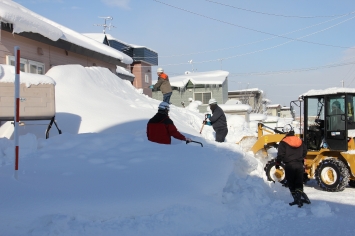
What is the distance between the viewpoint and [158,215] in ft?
16.7

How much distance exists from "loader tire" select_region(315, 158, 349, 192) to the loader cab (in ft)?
2.06

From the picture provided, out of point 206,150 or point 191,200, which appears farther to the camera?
point 206,150

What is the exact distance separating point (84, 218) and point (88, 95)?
9.34 m

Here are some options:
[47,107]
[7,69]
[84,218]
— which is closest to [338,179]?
[84,218]

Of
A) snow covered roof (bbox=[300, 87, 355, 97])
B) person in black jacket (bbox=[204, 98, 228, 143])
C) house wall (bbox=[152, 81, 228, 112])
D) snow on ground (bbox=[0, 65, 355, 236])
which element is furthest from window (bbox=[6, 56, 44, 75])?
house wall (bbox=[152, 81, 228, 112])

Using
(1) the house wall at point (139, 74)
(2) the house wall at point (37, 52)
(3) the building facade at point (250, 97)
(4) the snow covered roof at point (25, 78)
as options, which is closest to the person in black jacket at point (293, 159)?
(4) the snow covered roof at point (25, 78)

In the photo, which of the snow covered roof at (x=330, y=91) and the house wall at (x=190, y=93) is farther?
the house wall at (x=190, y=93)

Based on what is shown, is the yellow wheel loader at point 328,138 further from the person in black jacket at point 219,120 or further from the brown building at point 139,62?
the brown building at point 139,62

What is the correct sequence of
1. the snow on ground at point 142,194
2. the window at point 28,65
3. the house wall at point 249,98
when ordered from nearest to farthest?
the snow on ground at point 142,194 → the window at point 28,65 → the house wall at point 249,98

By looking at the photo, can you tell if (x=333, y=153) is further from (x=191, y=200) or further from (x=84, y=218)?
(x=84, y=218)

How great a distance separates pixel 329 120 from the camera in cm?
948

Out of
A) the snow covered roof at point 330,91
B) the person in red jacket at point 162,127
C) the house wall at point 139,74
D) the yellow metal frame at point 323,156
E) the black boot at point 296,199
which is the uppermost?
the house wall at point 139,74

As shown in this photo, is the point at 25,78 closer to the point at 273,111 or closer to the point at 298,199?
the point at 298,199

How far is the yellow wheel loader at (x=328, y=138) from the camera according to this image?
28.9 ft
